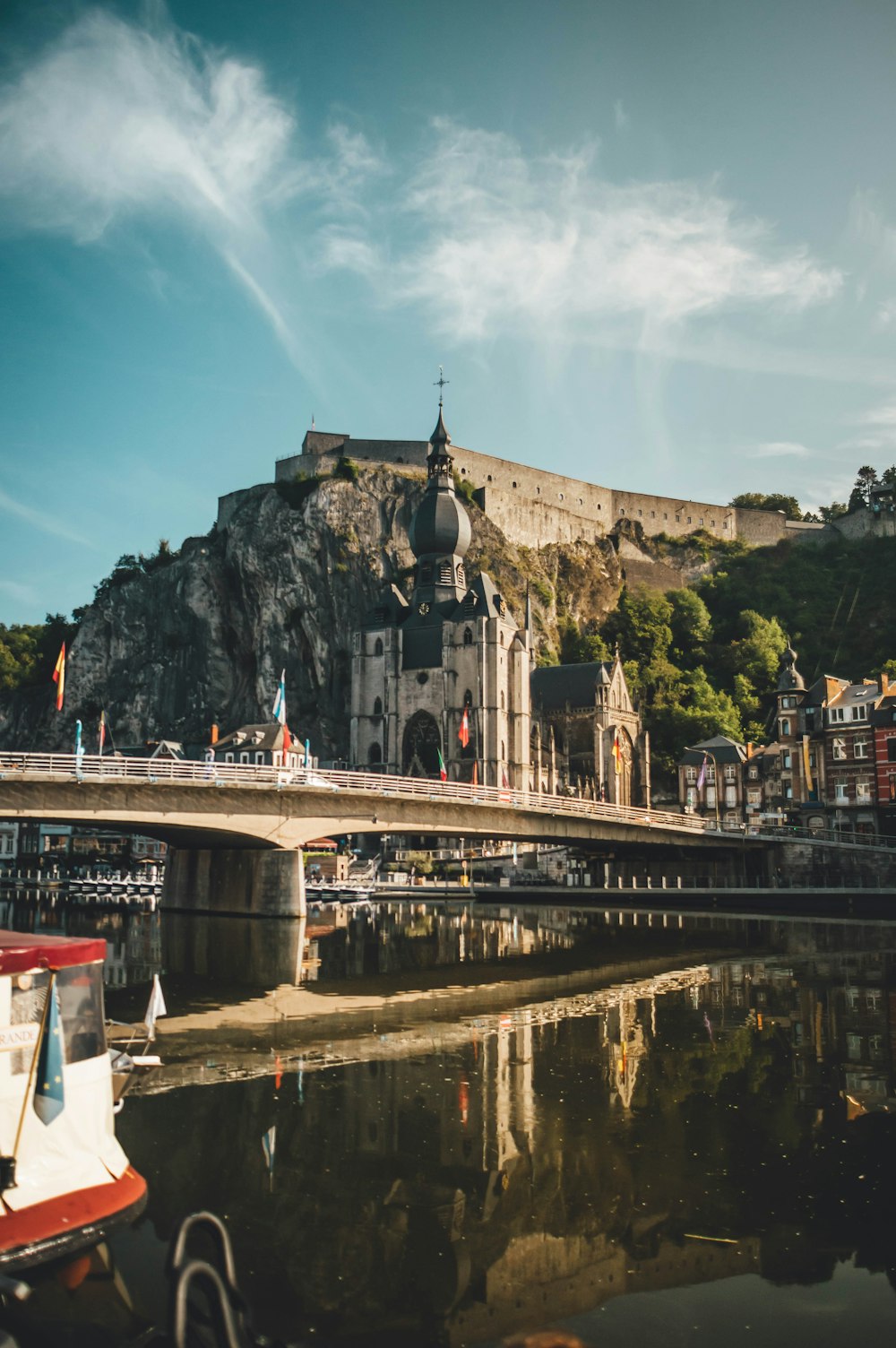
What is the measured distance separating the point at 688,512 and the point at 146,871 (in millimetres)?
97553

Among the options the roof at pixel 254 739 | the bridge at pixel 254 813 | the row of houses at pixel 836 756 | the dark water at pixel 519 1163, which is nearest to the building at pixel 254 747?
the roof at pixel 254 739

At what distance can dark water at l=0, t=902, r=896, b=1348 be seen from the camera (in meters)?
9.98

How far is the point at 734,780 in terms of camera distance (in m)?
94.9

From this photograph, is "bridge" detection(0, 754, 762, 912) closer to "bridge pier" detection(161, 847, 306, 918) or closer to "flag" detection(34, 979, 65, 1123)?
"bridge pier" detection(161, 847, 306, 918)

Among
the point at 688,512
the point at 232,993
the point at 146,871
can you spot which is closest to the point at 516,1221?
the point at 232,993

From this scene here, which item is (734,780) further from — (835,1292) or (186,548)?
(835,1292)

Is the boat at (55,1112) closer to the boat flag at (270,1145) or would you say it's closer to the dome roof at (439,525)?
the boat flag at (270,1145)

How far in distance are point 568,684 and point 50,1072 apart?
101558 millimetres

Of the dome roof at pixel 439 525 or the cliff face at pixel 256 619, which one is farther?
the cliff face at pixel 256 619

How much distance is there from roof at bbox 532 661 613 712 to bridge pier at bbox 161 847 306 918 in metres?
60.4

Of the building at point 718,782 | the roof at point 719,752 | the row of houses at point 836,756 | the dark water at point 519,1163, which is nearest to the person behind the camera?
the dark water at point 519,1163

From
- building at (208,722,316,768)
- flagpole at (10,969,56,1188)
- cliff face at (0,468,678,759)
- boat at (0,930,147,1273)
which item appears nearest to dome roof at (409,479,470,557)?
cliff face at (0,468,678,759)

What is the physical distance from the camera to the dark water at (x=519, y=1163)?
9977mm

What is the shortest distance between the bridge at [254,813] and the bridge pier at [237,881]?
0.18ft
